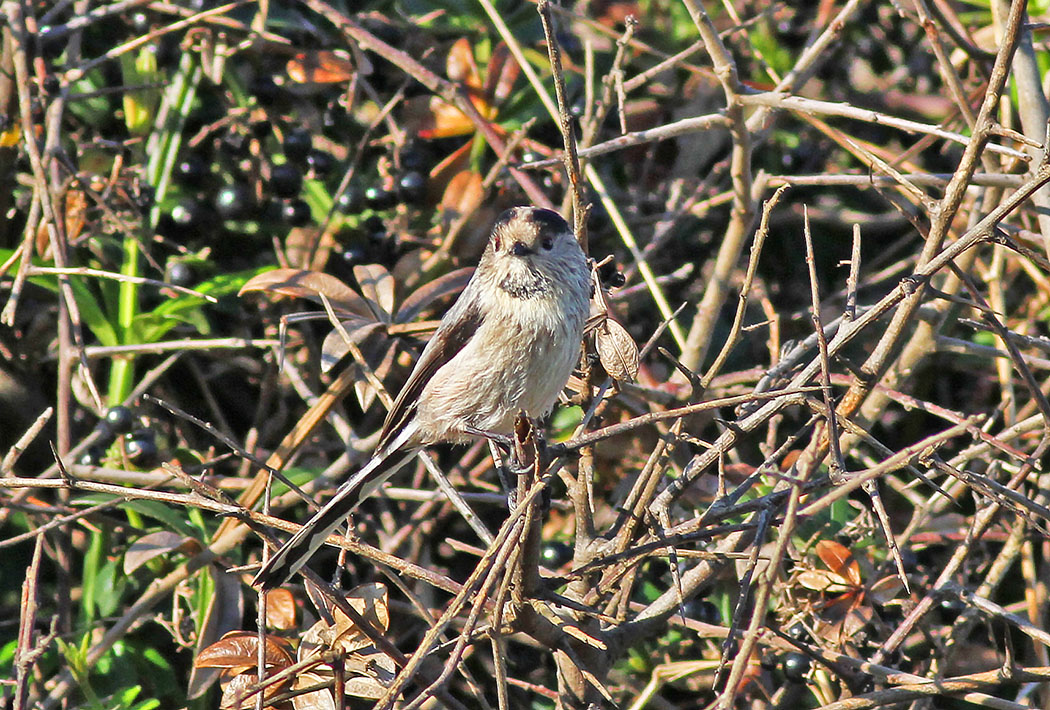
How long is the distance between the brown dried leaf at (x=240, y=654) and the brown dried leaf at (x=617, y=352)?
960 millimetres

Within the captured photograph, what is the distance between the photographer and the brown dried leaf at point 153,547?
2791 millimetres

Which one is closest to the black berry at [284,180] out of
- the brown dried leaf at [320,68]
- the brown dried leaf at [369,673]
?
the brown dried leaf at [320,68]

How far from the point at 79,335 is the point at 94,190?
561 mm

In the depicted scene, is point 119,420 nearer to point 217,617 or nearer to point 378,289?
point 217,617

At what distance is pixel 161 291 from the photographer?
10.6ft

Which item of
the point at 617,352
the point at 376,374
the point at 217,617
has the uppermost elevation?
the point at 617,352

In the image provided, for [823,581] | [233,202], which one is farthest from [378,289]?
[823,581]

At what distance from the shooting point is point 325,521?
8.22ft

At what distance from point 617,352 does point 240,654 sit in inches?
41.9

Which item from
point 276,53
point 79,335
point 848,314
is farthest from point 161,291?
point 848,314

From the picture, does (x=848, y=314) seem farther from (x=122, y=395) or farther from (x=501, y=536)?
(x=122, y=395)

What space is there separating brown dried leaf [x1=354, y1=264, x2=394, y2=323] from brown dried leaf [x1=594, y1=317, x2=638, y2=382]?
0.75m

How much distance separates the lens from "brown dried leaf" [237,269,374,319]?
3006 millimetres

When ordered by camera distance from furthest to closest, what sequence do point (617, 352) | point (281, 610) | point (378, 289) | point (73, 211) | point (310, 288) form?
point (73, 211) < point (378, 289) < point (310, 288) < point (281, 610) < point (617, 352)
